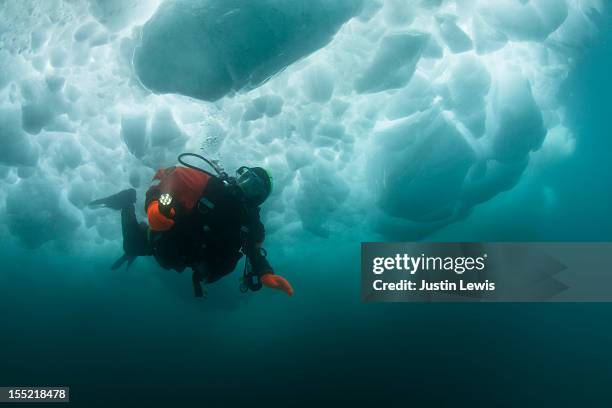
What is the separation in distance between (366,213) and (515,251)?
7.02 m

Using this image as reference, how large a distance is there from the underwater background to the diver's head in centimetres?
503

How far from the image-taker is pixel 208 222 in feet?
13.8

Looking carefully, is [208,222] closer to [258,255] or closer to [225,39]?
[258,255]

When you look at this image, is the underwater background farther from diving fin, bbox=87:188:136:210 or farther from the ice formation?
diving fin, bbox=87:188:136:210

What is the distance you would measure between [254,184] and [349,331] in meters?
15.9

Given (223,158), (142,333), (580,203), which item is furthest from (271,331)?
(580,203)

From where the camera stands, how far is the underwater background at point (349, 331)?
12445 millimetres

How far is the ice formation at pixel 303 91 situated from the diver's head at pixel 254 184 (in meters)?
2.20

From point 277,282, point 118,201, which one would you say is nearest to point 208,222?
point 277,282

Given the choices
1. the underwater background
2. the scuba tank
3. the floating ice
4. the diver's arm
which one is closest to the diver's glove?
the diver's arm

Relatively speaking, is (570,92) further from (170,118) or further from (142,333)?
(142,333)

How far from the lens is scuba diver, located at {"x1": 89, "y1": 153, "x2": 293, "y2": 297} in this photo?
13.3 feet

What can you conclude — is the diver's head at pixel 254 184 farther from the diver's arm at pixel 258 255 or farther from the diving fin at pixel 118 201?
the diving fin at pixel 118 201

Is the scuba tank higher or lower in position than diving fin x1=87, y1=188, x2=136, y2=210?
lower
